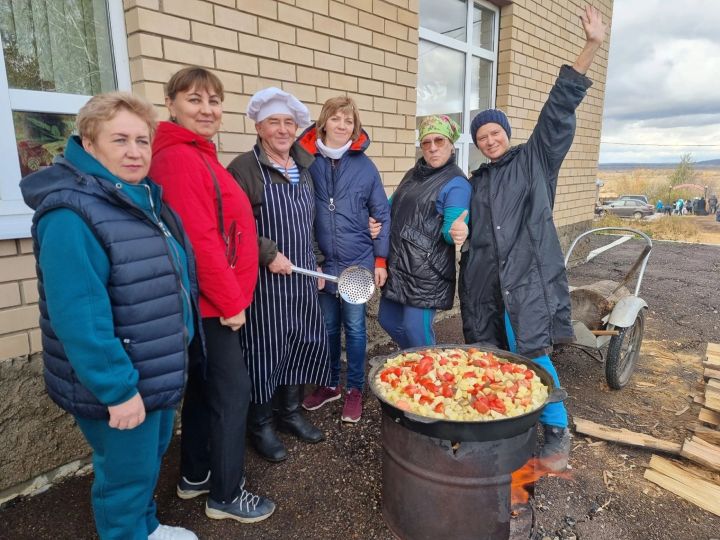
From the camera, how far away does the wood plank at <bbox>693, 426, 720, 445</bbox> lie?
9.37 feet

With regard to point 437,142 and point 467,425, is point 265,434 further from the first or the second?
point 437,142

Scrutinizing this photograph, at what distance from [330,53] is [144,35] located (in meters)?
1.52

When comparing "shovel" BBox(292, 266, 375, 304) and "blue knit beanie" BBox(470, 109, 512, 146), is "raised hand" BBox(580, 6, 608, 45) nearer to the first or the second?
"blue knit beanie" BBox(470, 109, 512, 146)

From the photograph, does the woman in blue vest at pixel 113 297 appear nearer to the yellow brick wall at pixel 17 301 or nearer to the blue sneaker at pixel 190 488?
the blue sneaker at pixel 190 488

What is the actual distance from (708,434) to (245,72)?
3.83 metres

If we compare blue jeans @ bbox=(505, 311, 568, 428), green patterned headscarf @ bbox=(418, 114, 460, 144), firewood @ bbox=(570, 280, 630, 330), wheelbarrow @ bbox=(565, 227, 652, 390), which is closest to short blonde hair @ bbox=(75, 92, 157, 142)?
green patterned headscarf @ bbox=(418, 114, 460, 144)

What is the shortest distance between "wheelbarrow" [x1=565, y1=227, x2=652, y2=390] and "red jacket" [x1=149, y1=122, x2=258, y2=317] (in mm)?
2539

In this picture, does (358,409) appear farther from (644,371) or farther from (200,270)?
(644,371)

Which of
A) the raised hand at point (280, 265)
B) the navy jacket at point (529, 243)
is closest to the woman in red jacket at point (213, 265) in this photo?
the raised hand at point (280, 265)

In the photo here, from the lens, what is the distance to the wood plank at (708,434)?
9.37ft

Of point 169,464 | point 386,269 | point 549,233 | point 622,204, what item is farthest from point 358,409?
point 622,204

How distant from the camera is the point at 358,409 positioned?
3.21m

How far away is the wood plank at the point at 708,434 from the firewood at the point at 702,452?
2.6 inches

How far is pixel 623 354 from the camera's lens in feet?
12.4
